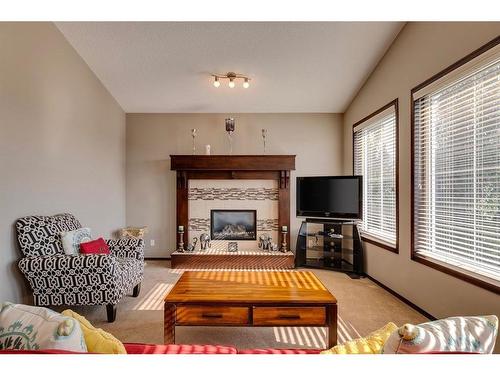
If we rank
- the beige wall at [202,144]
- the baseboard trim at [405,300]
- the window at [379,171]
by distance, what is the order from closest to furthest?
the baseboard trim at [405,300]
the window at [379,171]
the beige wall at [202,144]

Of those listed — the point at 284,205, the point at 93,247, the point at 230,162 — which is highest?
the point at 230,162

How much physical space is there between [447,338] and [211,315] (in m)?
1.51

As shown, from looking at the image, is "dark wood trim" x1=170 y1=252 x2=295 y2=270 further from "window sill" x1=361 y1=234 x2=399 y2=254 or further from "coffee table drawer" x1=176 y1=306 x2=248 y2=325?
"coffee table drawer" x1=176 y1=306 x2=248 y2=325

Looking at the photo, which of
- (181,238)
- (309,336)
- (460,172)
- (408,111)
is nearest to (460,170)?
(460,172)

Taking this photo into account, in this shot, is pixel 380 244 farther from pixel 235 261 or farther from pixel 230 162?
pixel 230 162

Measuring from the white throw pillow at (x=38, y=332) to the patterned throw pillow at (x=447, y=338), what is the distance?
92 cm

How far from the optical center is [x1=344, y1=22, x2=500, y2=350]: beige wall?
7.31 feet

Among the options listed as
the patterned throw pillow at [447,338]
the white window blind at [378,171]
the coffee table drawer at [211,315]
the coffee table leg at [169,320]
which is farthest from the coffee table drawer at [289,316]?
the white window blind at [378,171]

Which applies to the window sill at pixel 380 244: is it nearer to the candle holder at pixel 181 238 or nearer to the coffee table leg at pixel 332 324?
the coffee table leg at pixel 332 324

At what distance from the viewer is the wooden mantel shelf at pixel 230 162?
15.6 ft

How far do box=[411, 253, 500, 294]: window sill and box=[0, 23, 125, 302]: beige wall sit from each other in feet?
12.2

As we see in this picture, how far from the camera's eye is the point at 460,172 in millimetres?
2443
